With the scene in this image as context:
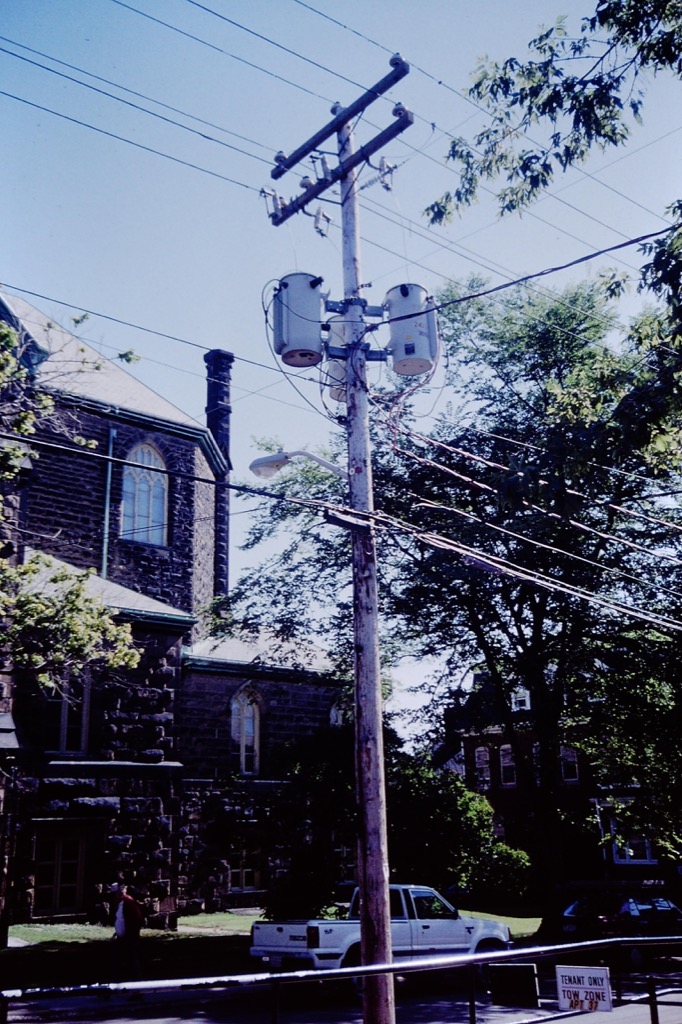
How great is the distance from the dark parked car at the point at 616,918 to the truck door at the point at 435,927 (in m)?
4.49

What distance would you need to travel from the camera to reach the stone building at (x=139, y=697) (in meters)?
21.6

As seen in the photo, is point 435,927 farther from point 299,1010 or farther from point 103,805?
point 103,805

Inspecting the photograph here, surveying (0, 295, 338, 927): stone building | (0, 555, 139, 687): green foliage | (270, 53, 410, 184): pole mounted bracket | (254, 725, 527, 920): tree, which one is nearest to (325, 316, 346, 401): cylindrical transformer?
(270, 53, 410, 184): pole mounted bracket

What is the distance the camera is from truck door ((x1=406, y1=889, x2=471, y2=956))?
52.7 ft

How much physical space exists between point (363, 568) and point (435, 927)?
8.67 m

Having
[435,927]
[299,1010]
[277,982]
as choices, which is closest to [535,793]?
→ [435,927]

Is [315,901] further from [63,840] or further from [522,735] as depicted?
[522,735]

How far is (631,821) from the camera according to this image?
1001 inches

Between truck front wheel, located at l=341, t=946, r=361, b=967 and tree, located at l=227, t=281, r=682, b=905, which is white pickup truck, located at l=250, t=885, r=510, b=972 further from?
tree, located at l=227, t=281, r=682, b=905

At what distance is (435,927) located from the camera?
1633 cm

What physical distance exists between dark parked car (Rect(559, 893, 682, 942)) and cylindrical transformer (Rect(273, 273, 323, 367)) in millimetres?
14826

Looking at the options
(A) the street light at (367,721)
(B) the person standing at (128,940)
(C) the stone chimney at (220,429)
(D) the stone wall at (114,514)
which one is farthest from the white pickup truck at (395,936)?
(C) the stone chimney at (220,429)

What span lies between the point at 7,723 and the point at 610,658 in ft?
46.5

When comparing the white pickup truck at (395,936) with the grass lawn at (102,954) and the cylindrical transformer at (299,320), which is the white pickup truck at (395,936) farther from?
the cylindrical transformer at (299,320)
